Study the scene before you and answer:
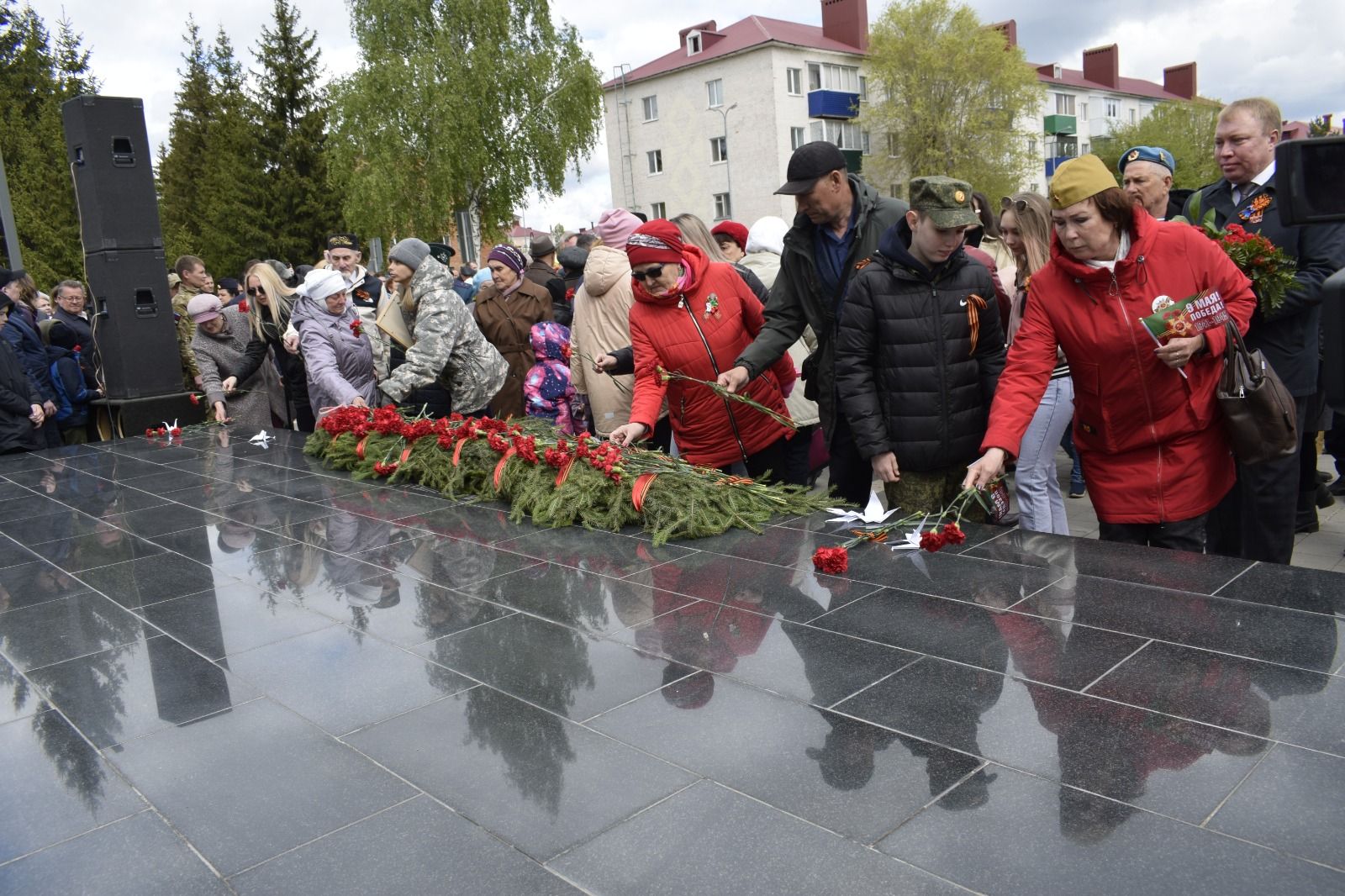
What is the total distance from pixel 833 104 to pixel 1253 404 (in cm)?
4943

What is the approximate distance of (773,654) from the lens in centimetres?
314

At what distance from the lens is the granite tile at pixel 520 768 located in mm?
2303

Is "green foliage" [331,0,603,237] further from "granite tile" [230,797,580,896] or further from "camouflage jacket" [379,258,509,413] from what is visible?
"granite tile" [230,797,580,896]

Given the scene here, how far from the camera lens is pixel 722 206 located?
51000 mm

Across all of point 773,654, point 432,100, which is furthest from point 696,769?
point 432,100

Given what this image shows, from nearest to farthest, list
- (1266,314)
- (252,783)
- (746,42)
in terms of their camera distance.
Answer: (252,783) < (1266,314) < (746,42)

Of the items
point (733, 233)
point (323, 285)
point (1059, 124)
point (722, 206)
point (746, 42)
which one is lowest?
point (323, 285)

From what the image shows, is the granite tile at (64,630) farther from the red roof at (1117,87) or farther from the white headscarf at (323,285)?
A: the red roof at (1117,87)

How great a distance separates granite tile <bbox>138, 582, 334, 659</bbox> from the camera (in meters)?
3.68

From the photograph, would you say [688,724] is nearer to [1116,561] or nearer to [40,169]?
[1116,561]

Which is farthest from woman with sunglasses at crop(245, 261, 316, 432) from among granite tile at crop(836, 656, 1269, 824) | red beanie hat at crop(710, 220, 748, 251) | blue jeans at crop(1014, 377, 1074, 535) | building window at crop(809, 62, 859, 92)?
building window at crop(809, 62, 859, 92)

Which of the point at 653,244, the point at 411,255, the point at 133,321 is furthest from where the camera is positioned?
the point at 133,321

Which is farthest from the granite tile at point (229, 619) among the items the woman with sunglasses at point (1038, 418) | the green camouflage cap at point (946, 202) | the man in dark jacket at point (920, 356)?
the woman with sunglasses at point (1038, 418)

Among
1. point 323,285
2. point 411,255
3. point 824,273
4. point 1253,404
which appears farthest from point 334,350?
point 1253,404
